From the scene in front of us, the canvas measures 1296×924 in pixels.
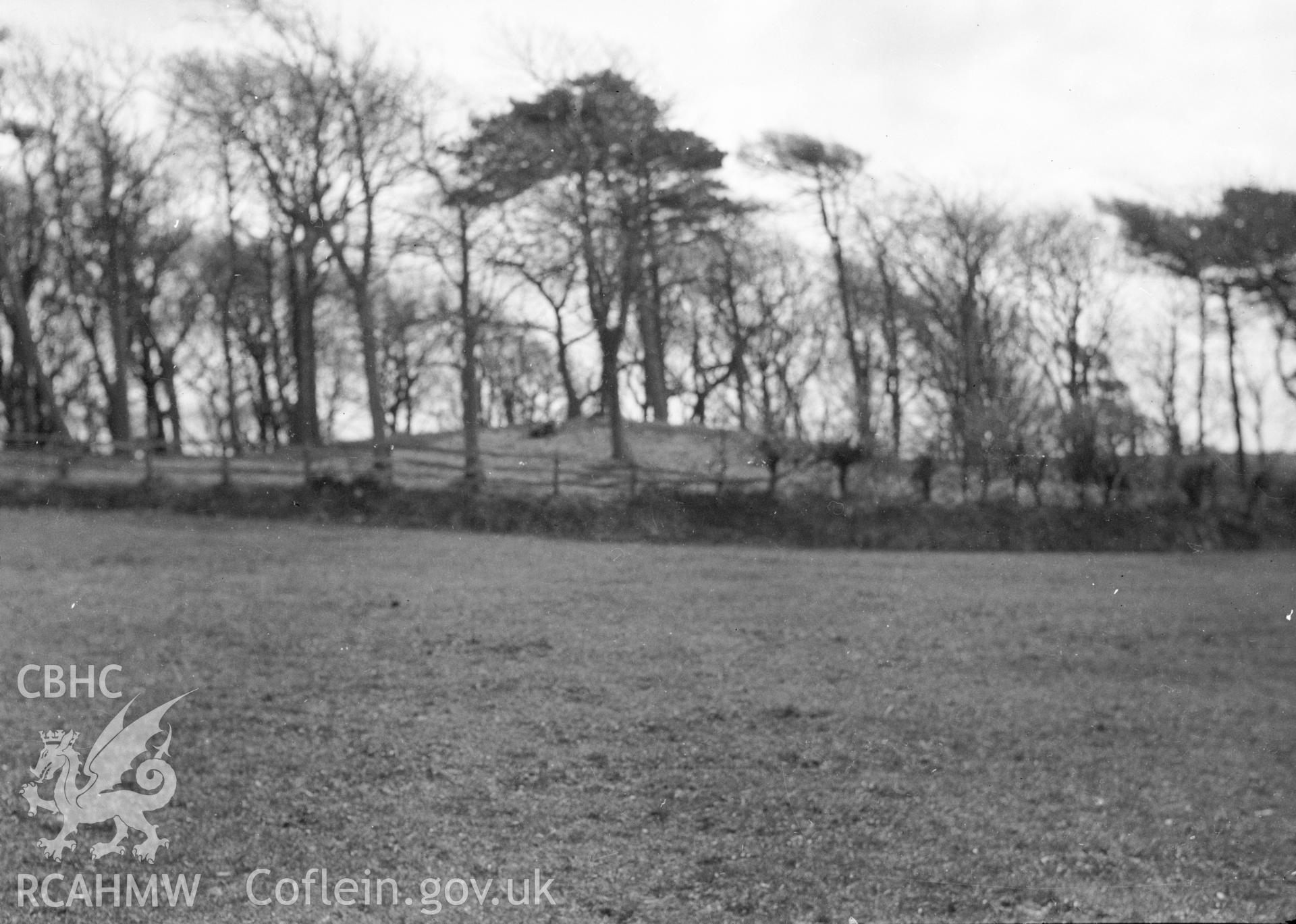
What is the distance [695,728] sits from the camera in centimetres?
570

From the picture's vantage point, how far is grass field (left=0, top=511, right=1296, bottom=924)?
14.8 ft

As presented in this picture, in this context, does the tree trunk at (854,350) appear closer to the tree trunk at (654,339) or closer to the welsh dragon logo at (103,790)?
the tree trunk at (654,339)

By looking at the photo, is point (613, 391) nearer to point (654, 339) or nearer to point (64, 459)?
point (654, 339)

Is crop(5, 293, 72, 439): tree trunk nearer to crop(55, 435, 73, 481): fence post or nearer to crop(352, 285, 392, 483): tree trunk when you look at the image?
crop(55, 435, 73, 481): fence post

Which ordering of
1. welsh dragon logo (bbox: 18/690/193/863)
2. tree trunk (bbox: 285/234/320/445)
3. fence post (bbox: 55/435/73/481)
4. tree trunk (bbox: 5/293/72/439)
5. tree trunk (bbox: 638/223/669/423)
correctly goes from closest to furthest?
welsh dragon logo (bbox: 18/690/193/863) < tree trunk (bbox: 638/223/669/423) < tree trunk (bbox: 285/234/320/445) < tree trunk (bbox: 5/293/72/439) < fence post (bbox: 55/435/73/481)

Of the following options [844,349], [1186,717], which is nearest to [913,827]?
[844,349]

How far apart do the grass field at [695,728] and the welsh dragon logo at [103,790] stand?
68 mm

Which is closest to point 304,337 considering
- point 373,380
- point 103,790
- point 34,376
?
point 373,380

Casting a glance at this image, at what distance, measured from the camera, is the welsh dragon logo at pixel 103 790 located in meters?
4.45

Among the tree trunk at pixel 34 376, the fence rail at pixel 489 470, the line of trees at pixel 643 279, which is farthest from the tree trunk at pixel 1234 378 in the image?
the tree trunk at pixel 34 376

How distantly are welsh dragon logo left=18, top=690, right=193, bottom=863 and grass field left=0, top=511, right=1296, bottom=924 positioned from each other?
68 mm

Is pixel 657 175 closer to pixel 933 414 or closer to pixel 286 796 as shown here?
pixel 933 414

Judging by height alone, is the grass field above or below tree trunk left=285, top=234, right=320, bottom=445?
below

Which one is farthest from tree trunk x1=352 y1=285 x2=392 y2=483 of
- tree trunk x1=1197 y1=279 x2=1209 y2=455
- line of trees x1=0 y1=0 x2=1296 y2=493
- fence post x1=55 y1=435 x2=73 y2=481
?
fence post x1=55 y1=435 x2=73 y2=481
